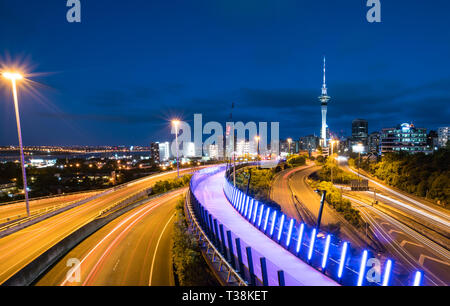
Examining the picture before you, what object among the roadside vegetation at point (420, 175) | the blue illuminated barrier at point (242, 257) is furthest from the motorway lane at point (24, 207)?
the roadside vegetation at point (420, 175)

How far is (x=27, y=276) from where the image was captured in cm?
1077

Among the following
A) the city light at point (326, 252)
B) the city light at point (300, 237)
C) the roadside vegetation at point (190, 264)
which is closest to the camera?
the city light at point (326, 252)

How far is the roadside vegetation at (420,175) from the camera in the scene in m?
30.2

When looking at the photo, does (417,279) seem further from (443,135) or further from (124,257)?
(443,135)

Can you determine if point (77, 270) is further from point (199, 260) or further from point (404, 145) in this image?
point (404, 145)

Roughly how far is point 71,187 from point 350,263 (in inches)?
1895

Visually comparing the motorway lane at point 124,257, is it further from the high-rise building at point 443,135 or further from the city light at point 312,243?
the high-rise building at point 443,135

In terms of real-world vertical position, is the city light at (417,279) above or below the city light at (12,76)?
below

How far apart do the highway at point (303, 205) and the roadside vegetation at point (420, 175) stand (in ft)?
52.6

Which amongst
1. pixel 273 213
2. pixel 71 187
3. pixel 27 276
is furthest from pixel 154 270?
pixel 71 187

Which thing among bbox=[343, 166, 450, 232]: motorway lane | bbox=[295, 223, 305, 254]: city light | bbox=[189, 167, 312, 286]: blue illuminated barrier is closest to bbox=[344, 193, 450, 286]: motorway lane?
bbox=[343, 166, 450, 232]: motorway lane

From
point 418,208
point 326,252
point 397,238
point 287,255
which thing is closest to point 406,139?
point 418,208

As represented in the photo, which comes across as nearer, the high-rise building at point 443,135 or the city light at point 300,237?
the city light at point 300,237
